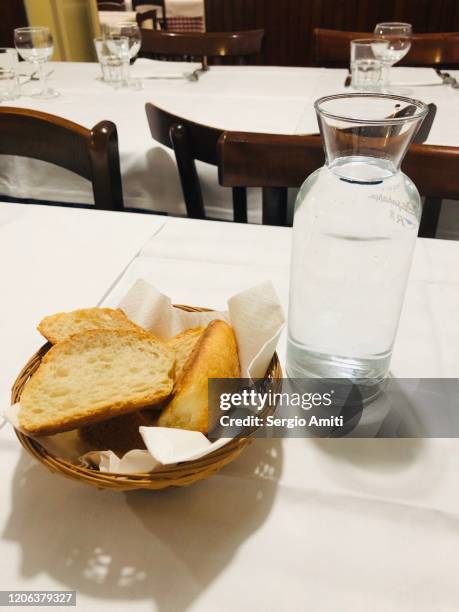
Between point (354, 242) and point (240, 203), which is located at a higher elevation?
point (354, 242)

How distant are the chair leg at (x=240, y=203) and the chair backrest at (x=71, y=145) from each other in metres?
0.20

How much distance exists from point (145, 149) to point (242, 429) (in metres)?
0.78

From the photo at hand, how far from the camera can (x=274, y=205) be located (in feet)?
2.73

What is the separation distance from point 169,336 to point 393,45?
121cm

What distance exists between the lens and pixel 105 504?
37cm

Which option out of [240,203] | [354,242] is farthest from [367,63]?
[354,242]

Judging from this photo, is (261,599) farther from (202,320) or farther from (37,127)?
(37,127)

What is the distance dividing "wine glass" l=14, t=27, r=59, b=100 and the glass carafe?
3.72 ft

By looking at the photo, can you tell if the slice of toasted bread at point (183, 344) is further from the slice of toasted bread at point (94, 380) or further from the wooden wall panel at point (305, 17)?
the wooden wall panel at point (305, 17)

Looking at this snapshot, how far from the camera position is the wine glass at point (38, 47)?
4.43 feet

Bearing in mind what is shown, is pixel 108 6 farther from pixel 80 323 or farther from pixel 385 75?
pixel 80 323

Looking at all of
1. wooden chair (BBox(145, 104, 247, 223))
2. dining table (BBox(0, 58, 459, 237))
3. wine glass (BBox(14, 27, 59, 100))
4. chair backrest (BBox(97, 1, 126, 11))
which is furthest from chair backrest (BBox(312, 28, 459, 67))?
chair backrest (BBox(97, 1, 126, 11))

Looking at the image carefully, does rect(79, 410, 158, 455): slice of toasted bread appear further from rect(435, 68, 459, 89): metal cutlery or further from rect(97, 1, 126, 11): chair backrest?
rect(97, 1, 126, 11): chair backrest

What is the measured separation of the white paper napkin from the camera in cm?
32
